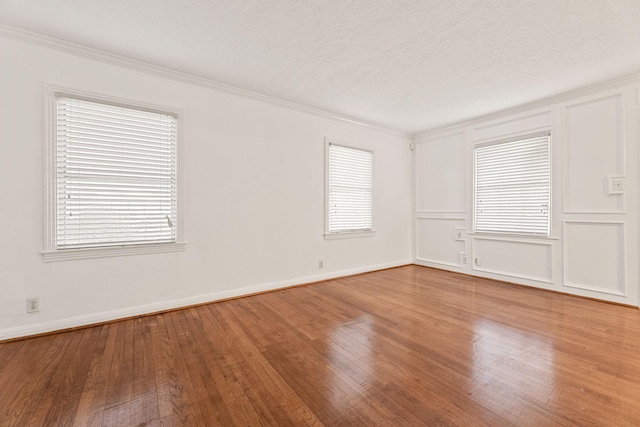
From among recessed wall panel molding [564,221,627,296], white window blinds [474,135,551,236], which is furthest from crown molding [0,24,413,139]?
recessed wall panel molding [564,221,627,296]

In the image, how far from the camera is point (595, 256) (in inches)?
135

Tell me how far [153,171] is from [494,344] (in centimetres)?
373

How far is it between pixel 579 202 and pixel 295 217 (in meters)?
3.81

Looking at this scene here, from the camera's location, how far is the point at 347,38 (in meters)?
2.47

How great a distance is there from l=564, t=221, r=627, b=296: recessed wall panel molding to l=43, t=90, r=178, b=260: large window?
5.06 m

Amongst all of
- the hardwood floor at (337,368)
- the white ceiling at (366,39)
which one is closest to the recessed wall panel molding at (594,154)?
the white ceiling at (366,39)

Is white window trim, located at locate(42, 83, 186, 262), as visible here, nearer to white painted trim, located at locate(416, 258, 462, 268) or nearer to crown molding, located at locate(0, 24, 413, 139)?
crown molding, located at locate(0, 24, 413, 139)

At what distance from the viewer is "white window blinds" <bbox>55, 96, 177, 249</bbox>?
2568mm

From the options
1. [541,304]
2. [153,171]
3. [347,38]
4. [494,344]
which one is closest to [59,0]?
[153,171]

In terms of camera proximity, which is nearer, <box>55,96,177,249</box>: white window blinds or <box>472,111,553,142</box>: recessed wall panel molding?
<box>55,96,177,249</box>: white window blinds

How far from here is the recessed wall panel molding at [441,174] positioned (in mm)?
4883

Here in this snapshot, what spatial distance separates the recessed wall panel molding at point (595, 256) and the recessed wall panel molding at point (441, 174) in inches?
61.6

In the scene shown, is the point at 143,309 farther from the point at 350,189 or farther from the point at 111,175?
the point at 350,189

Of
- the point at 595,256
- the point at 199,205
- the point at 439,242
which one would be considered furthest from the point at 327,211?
the point at 595,256
